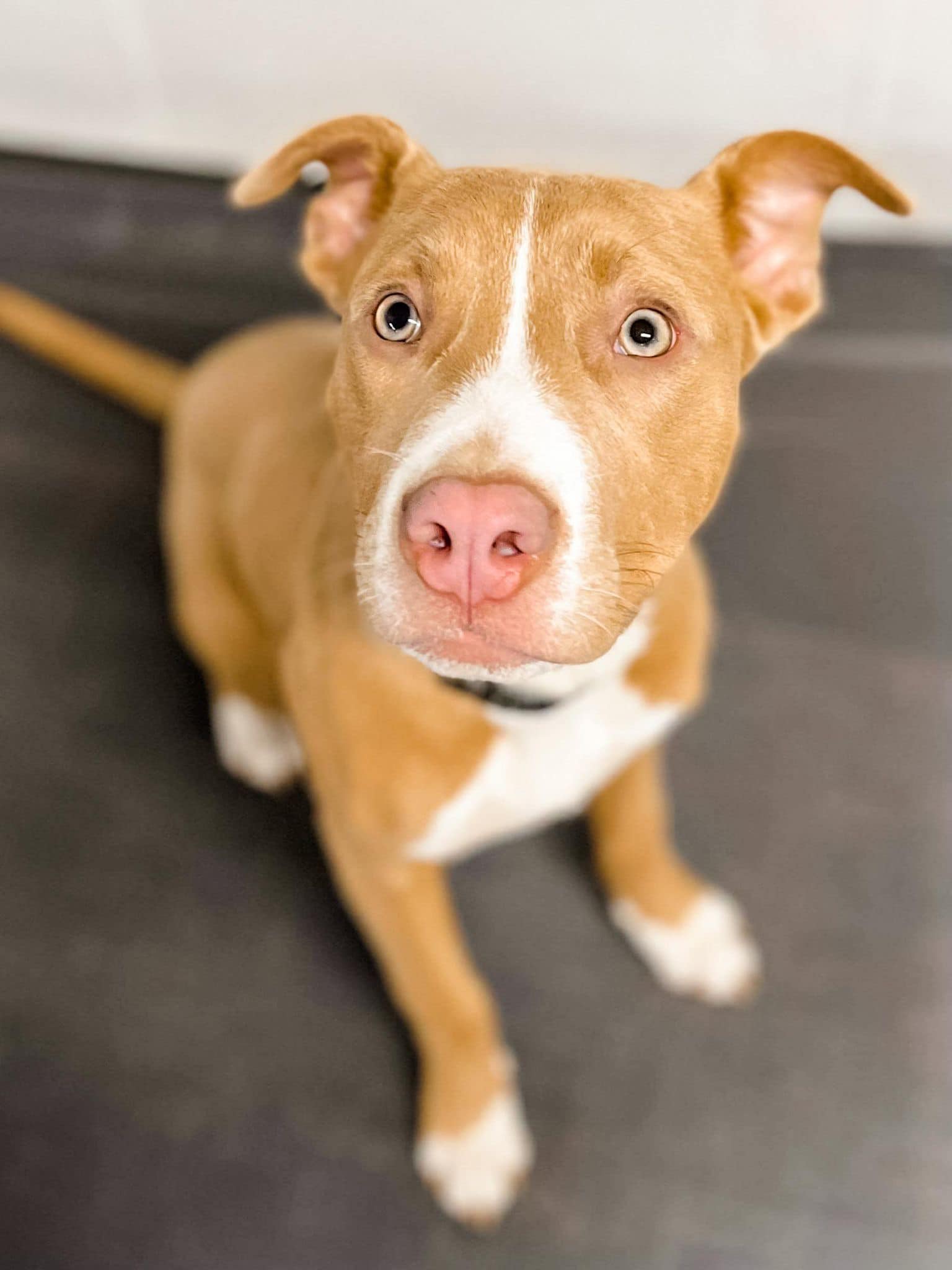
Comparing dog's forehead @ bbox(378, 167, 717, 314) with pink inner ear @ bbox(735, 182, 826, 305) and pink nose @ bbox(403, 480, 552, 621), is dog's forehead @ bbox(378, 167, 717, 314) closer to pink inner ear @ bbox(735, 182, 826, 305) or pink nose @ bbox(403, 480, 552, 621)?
pink inner ear @ bbox(735, 182, 826, 305)

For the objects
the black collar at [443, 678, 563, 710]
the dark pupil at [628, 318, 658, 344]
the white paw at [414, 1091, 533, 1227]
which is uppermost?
the dark pupil at [628, 318, 658, 344]

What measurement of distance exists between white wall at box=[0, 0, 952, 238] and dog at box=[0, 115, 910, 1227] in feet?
2.26

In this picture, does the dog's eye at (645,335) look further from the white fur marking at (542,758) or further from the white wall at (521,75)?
the white wall at (521,75)

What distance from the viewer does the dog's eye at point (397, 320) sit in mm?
1264

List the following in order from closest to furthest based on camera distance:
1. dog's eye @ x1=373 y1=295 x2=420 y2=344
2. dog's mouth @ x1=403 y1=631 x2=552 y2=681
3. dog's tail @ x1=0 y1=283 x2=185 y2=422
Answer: dog's mouth @ x1=403 y1=631 x2=552 y2=681 < dog's eye @ x1=373 y1=295 x2=420 y2=344 < dog's tail @ x1=0 y1=283 x2=185 y2=422

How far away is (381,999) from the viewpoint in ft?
7.25

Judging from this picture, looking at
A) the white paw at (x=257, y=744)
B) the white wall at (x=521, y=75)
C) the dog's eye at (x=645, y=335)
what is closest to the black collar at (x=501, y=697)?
the dog's eye at (x=645, y=335)

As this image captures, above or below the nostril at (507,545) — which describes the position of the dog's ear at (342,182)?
above

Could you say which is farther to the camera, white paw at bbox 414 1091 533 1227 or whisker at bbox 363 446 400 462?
white paw at bbox 414 1091 533 1227

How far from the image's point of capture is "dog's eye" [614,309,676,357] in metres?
1.22

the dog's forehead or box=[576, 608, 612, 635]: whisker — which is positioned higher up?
the dog's forehead

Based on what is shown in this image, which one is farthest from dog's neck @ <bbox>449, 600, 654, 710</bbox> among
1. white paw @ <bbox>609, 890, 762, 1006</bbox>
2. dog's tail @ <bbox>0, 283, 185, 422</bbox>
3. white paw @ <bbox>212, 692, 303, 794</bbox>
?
dog's tail @ <bbox>0, 283, 185, 422</bbox>

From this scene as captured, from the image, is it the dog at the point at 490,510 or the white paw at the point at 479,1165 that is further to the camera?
the white paw at the point at 479,1165

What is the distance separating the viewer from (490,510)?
1046 mm
